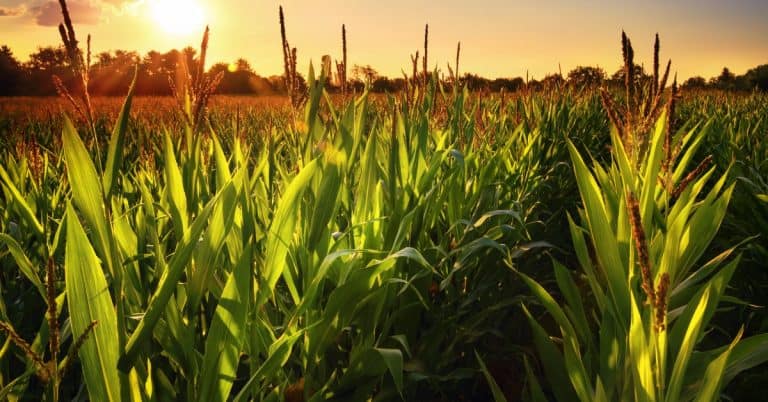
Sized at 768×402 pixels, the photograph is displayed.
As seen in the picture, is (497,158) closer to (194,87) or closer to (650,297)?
(194,87)

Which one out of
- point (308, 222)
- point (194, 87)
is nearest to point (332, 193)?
point (308, 222)

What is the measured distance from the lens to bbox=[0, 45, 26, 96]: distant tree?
110 ft

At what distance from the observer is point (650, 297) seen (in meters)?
0.49

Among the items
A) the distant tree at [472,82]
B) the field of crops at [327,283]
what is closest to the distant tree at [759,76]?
the distant tree at [472,82]

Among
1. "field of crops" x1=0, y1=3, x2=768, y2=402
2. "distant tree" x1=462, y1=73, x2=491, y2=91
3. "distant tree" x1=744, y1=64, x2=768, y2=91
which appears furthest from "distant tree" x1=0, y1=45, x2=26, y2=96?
"distant tree" x1=744, y1=64, x2=768, y2=91

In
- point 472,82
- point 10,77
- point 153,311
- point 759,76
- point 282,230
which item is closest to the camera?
point 153,311

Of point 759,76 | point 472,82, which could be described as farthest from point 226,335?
point 759,76

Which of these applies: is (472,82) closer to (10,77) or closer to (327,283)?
(327,283)

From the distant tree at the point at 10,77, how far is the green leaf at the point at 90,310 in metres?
40.5

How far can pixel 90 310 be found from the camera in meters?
0.72

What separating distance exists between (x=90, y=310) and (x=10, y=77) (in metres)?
42.4

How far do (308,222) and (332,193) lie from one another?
16 cm

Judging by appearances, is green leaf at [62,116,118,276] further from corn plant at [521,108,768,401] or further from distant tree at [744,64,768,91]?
distant tree at [744,64,768,91]

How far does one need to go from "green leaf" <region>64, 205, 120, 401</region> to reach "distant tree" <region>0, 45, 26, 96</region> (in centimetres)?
4046
